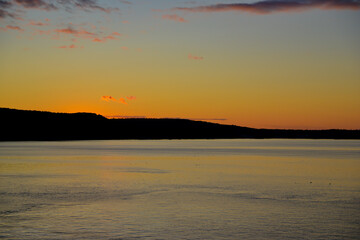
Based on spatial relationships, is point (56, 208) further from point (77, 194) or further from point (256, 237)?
point (256, 237)

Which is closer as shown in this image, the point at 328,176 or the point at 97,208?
the point at 97,208

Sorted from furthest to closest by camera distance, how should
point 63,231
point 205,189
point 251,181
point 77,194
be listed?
point 251,181
point 205,189
point 77,194
point 63,231

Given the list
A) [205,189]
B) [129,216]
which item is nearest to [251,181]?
[205,189]

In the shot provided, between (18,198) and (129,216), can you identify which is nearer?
(129,216)

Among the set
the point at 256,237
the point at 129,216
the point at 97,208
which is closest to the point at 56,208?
the point at 97,208

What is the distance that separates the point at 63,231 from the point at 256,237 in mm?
7759

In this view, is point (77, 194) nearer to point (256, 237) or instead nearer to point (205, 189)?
point (205, 189)

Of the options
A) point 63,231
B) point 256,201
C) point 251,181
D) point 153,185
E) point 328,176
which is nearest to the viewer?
point 63,231

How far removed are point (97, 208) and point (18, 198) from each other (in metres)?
6.14

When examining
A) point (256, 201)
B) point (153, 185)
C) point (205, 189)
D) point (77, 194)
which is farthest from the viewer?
point (153, 185)

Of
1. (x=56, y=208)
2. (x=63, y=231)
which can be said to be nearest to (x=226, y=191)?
(x=56, y=208)

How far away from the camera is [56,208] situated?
2416cm

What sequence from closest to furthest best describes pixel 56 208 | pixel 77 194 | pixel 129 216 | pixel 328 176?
pixel 129 216, pixel 56 208, pixel 77 194, pixel 328 176

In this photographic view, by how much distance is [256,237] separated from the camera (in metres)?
18.3
